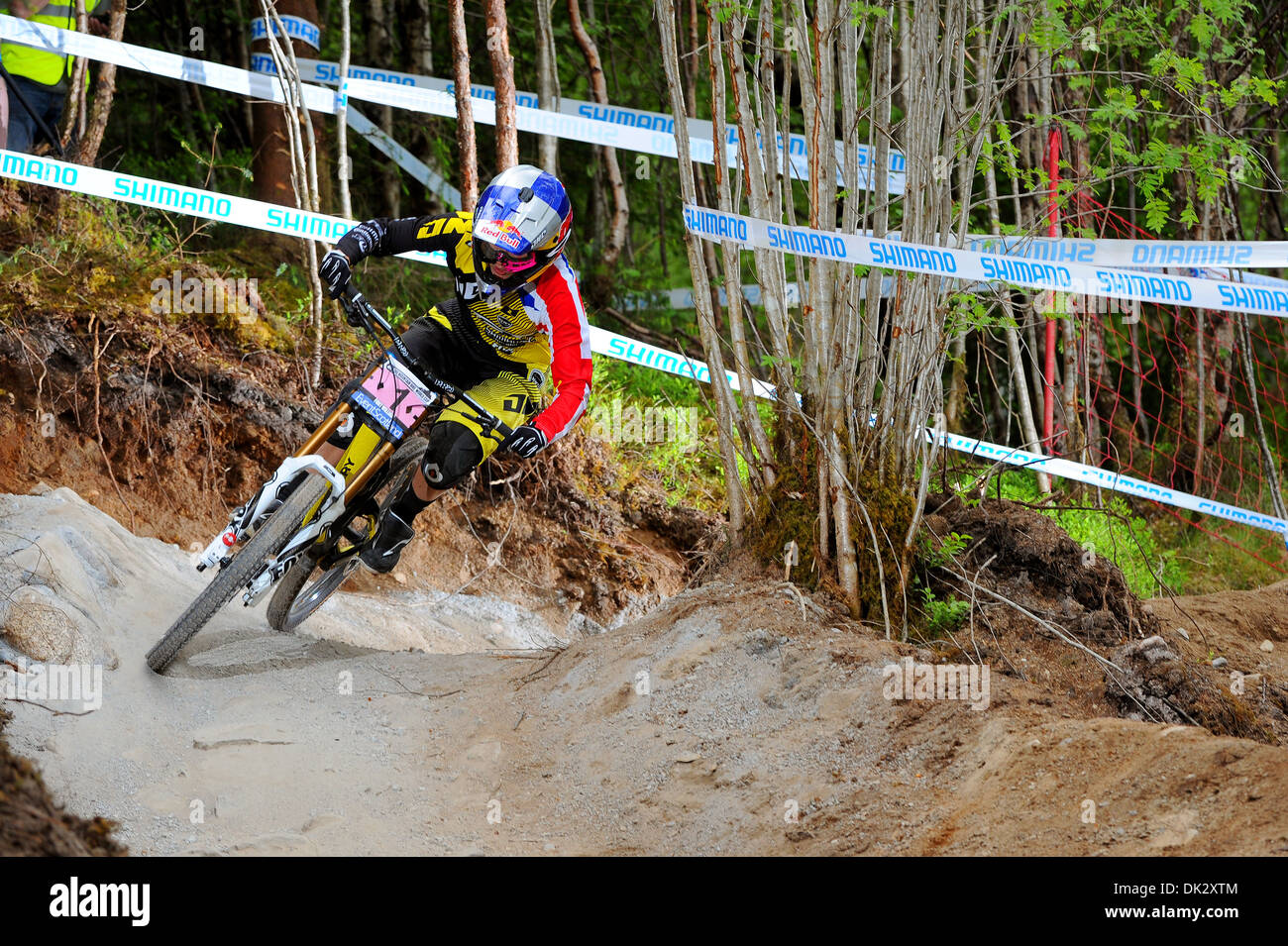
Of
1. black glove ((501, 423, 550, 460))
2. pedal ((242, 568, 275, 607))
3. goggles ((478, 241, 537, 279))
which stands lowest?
pedal ((242, 568, 275, 607))

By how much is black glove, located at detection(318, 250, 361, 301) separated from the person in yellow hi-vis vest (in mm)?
3346

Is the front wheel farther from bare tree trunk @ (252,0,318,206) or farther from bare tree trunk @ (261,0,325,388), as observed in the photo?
bare tree trunk @ (252,0,318,206)

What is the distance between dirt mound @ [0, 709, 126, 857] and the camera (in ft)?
7.04

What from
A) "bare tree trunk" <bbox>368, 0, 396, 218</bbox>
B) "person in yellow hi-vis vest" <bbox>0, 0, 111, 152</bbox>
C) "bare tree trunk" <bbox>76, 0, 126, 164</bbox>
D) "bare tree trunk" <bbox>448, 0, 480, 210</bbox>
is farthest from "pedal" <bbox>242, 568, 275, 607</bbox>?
"bare tree trunk" <bbox>368, 0, 396, 218</bbox>

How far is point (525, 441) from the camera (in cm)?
450

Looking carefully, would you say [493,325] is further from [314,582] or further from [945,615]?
[945,615]

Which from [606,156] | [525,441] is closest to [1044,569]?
[525,441]

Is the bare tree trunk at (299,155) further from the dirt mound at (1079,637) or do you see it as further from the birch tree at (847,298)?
the dirt mound at (1079,637)

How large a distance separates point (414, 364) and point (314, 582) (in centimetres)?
118
